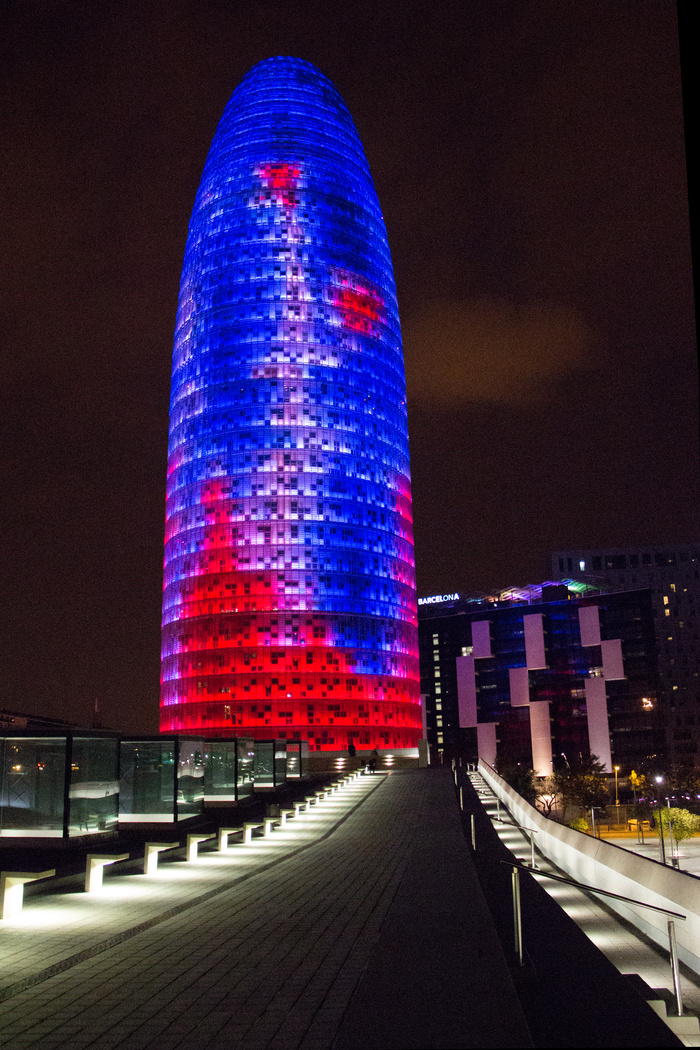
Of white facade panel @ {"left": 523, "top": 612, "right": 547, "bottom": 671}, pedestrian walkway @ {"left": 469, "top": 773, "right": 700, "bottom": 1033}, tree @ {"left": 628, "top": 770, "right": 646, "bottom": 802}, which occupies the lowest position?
tree @ {"left": 628, "top": 770, "right": 646, "bottom": 802}

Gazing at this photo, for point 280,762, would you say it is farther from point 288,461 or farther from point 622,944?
point 288,461

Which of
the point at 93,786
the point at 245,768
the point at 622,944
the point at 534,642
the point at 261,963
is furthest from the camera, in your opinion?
the point at 534,642

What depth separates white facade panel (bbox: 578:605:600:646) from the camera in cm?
17250

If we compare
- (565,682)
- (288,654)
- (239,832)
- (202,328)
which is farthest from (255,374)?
(239,832)

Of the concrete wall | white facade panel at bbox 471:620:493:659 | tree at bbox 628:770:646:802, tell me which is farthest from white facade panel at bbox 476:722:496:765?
the concrete wall

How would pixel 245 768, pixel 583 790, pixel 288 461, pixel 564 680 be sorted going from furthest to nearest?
pixel 564 680, pixel 288 461, pixel 583 790, pixel 245 768

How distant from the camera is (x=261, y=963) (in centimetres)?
1163

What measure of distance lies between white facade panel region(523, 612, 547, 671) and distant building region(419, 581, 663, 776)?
0.19 m

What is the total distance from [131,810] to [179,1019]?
18.3m

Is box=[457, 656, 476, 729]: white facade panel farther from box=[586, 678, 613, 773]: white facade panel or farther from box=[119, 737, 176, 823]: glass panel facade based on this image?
box=[119, 737, 176, 823]: glass panel facade

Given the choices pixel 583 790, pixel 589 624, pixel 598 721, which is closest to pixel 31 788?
pixel 583 790

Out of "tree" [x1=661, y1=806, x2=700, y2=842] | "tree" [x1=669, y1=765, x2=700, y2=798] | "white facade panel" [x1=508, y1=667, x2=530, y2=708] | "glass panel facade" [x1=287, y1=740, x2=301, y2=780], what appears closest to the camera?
"glass panel facade" [x1=287, y1=740, x2=301, y2=780]

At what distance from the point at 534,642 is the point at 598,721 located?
724 inches

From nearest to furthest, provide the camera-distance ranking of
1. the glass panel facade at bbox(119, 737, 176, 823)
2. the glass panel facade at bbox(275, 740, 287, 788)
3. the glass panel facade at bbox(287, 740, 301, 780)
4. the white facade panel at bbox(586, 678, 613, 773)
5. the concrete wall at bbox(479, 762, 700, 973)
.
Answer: the concrete wall at bbox(479, 762, 700, 973) → the glass panel facade at bbox(119, 737, 176, 823) → the glass panel facade at bbox(275, 740, 287, 788) → the glass panel facade at bbox(287, 740, 301, 780) → the white facade panel at bbox(586, 678, 613, 773)
